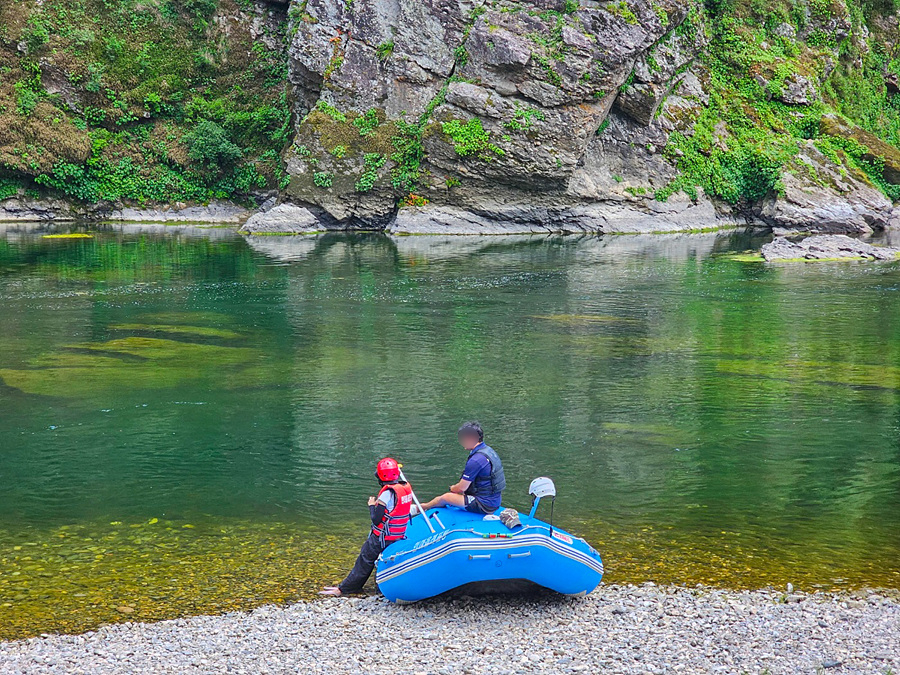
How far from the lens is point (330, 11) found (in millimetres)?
48438

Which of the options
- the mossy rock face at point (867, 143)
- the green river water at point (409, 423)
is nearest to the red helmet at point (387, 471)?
the green river water at point (409, 423)

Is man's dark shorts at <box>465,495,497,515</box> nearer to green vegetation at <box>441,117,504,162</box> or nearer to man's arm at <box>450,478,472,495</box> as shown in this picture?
man's arm at <box>450,478,472,495</box>

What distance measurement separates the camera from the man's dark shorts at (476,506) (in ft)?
31.4

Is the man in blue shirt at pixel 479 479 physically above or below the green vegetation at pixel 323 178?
below

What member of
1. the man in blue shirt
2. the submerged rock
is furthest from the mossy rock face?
the man in blue shirt

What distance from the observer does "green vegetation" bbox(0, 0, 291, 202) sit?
170 ft

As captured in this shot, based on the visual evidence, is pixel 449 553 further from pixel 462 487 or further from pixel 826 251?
pixel 826 251

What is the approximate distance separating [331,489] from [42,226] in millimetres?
42688

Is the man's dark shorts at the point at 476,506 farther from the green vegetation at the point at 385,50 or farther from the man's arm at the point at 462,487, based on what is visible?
the green vegetation at the point at 385,50

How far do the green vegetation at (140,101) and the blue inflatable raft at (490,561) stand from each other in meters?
44.0

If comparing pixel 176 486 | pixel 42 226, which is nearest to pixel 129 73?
pixel 42 226

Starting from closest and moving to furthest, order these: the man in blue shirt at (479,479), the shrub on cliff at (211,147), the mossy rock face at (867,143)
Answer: the man in blue shirt at (479,479)
the shrub on cliff at (211,147)
the mossy rock face at (867,143)

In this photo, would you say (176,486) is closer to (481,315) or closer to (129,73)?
(481,315)

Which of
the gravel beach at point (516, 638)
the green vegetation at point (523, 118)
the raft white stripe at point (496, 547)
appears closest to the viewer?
the gravel beach at point (516, 638)
